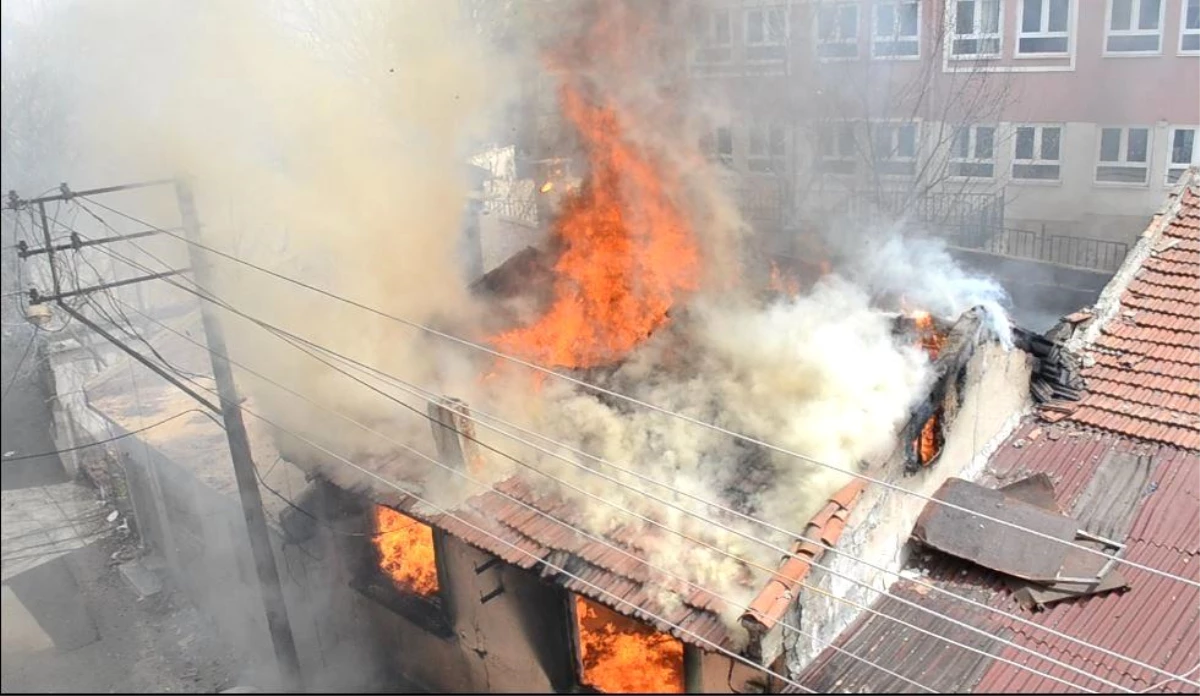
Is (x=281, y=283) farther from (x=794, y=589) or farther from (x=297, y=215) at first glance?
(x=794, y=589)

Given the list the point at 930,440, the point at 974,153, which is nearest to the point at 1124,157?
the point at 974,153

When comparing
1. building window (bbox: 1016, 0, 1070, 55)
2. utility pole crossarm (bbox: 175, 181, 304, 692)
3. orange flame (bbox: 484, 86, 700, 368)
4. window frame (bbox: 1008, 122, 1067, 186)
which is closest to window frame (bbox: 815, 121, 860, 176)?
window frame (bbox: 1008, 122, 1067, 186)

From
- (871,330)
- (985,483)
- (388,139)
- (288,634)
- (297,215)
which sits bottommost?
(288,634)

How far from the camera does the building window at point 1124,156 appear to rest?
863 inches

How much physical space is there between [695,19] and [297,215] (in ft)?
32.0

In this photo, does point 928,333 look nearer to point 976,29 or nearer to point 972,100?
point 972,100

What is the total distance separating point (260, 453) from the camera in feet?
49.5

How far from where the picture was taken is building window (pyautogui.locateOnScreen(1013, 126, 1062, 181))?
75.1 ft

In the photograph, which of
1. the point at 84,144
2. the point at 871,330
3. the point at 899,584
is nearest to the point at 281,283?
the point at 84,144

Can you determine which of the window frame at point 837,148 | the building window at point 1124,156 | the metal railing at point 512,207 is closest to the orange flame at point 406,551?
the metal railing at point 512,207

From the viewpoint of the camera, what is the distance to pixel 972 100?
2219 centimetres

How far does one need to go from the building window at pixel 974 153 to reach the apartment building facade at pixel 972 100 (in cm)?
4

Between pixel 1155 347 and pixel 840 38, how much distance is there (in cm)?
1279

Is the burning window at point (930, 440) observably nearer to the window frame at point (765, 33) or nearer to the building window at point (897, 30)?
the window frame at point (765, 33)
